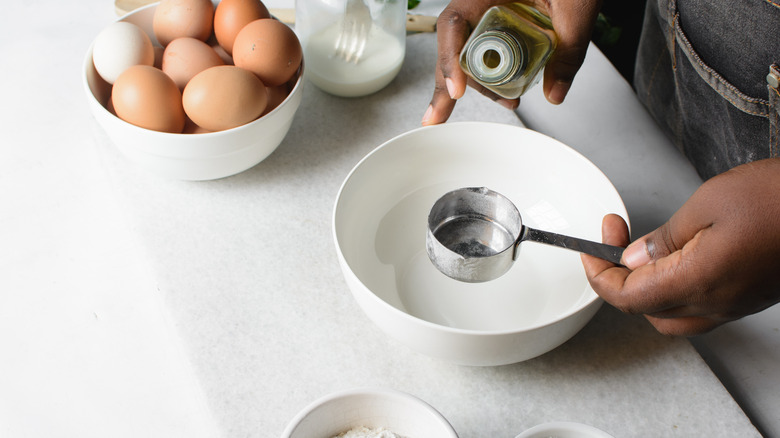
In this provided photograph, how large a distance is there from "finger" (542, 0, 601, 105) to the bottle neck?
20 cm

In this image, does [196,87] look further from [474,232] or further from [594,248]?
[594,248]

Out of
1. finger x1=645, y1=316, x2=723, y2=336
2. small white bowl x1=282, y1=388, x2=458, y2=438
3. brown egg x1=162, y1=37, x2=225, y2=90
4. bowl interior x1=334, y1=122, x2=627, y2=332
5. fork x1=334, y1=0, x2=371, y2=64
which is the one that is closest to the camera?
small white bowl x1=282, y1=388, x2=458, y2=438

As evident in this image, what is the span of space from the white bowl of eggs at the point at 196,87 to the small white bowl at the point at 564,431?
55cm

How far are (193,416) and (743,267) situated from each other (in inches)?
25.1

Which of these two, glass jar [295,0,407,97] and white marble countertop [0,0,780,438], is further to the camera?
glass jar [295,0,407,97]

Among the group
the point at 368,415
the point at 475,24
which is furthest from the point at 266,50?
the point at 368,415

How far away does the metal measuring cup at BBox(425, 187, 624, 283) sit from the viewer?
78cm

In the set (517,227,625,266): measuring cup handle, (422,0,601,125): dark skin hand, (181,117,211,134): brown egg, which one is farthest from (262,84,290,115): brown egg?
(517,227,625,266): measuring cup handle

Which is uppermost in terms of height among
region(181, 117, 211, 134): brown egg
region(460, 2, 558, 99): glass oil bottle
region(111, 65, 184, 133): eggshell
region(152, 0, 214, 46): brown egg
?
A: region(460, 2, 558, 99): glass oil bottle

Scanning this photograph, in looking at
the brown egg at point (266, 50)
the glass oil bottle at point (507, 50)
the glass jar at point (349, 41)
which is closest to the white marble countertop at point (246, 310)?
the glass jar at point (349, 41)

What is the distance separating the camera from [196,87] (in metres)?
0.87

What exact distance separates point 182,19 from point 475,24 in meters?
0.45

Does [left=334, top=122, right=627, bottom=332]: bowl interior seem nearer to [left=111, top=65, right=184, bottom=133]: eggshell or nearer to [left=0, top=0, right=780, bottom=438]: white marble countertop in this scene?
[left=0, top=0, right=780, bottom=438]: white marble countertop

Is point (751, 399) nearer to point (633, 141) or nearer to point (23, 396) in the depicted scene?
point (633, 141)
